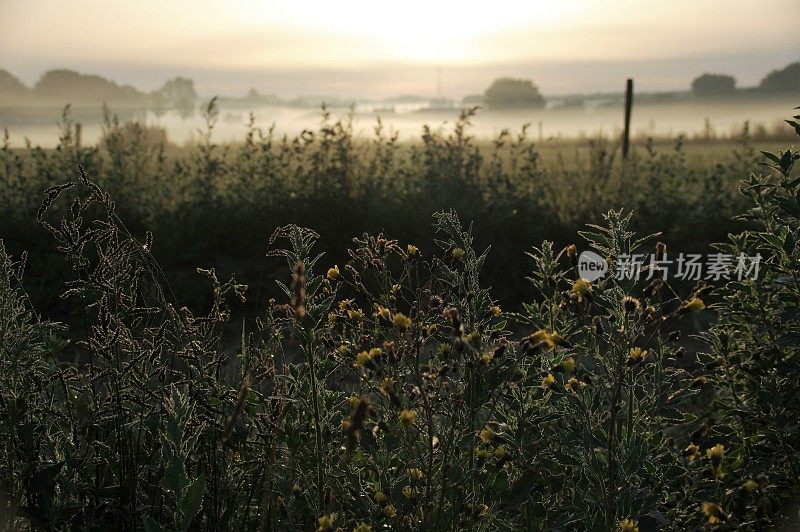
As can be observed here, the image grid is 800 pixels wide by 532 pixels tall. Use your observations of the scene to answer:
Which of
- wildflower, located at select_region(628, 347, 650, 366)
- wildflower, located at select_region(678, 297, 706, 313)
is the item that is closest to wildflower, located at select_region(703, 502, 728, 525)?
wildflower, located at select_region(628, 347, 650, 366)

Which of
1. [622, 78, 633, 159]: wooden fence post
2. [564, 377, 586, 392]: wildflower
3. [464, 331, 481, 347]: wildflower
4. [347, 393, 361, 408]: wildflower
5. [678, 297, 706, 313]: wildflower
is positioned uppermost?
[622, 78, 633, 159]: wooden fence post

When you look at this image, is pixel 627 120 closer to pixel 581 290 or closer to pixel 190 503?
pixel 581 290

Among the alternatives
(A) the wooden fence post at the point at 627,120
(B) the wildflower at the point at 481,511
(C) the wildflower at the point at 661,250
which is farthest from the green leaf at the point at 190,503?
(A) the wooden fence post at the point at 627,120

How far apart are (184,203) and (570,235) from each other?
395 centimetres

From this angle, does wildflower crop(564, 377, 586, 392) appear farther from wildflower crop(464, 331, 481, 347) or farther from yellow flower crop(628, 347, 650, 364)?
wildflower crop(464, 331, 481, 347)

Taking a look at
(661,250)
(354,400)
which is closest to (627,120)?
(661,250)

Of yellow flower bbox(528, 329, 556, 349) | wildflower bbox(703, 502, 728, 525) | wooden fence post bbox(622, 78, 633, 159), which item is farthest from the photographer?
wooden fence post bbox(622, 78, 633, 159)

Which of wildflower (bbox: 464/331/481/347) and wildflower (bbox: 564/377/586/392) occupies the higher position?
wildflower (bbox: 464/331/481/347)

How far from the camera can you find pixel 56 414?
288 cm

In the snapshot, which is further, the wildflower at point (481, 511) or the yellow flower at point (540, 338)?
the wildflower at point (481, 511)

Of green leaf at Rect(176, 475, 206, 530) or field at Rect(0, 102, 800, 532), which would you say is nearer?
green leaf at Rect(176, 475, 206, 530)

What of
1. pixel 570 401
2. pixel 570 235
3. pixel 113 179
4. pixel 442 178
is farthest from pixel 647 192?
pixel 570 401

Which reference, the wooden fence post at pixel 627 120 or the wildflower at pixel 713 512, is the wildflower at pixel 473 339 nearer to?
the wildflower at pixel 713 512

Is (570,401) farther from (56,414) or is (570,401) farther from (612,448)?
(56,414)
